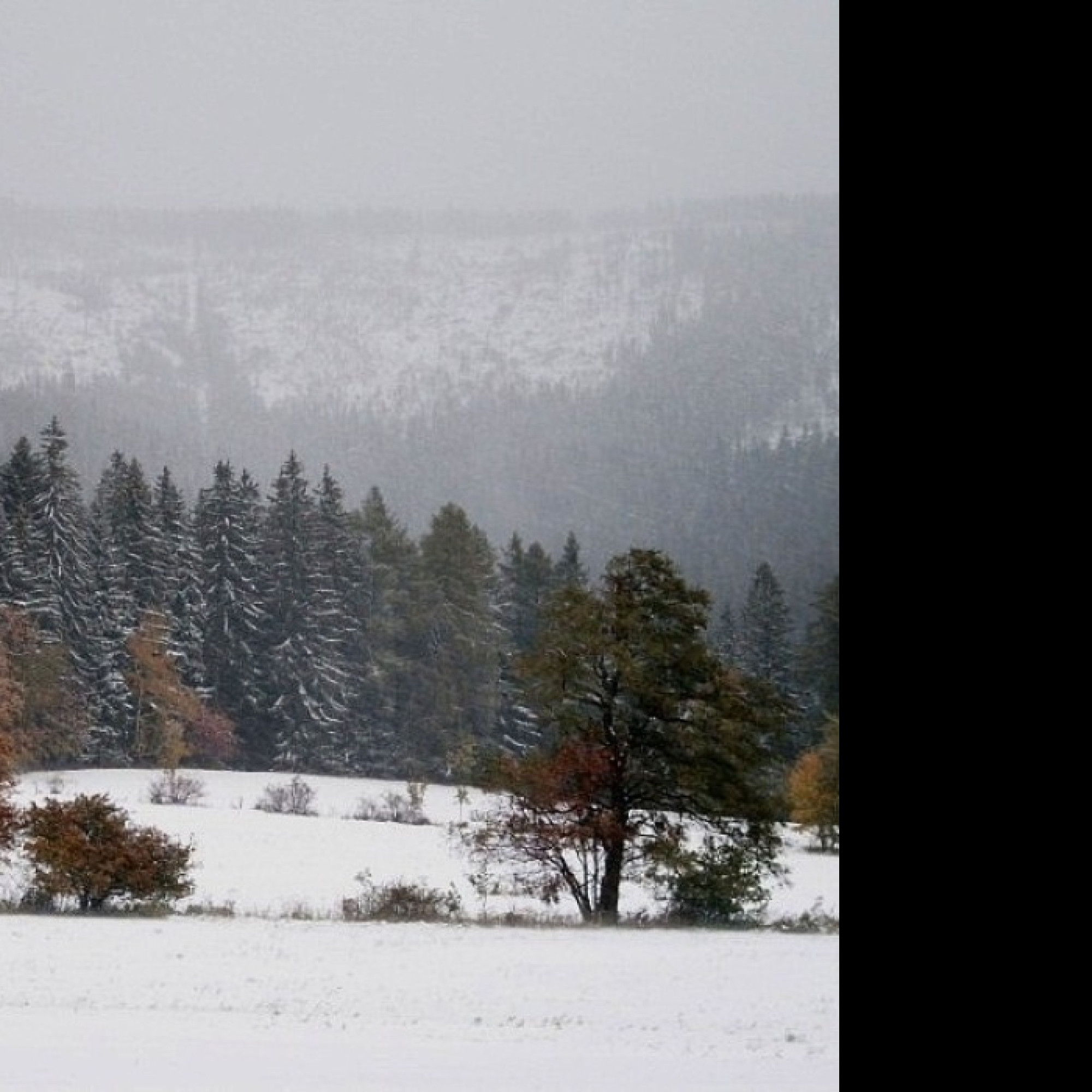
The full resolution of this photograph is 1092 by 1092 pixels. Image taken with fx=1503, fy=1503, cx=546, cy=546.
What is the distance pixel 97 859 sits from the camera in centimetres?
739

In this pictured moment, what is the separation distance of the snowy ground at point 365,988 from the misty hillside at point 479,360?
7.08 ft

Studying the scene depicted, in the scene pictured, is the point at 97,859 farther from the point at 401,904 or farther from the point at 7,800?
the point at 401,904

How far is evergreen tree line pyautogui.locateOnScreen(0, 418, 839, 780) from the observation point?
823 cm

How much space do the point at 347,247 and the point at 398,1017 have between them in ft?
22.3

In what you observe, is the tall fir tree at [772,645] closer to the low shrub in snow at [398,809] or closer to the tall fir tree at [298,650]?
the low shrub in snow at [398,809]

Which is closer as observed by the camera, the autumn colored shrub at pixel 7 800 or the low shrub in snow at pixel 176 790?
the autumn colored shrub at pixel 7 800

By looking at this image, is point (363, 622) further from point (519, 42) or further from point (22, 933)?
point (519, 42)

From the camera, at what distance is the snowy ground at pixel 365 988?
5.95 meters

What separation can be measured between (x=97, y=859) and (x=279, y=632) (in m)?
1.75

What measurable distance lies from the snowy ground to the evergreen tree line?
31 cm

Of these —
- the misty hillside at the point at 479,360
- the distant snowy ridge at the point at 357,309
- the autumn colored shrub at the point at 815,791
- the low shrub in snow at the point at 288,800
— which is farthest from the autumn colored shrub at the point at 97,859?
the distant snowy ridge at the point at 357,309

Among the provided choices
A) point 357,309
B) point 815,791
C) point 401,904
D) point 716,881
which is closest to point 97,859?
point 401,904
